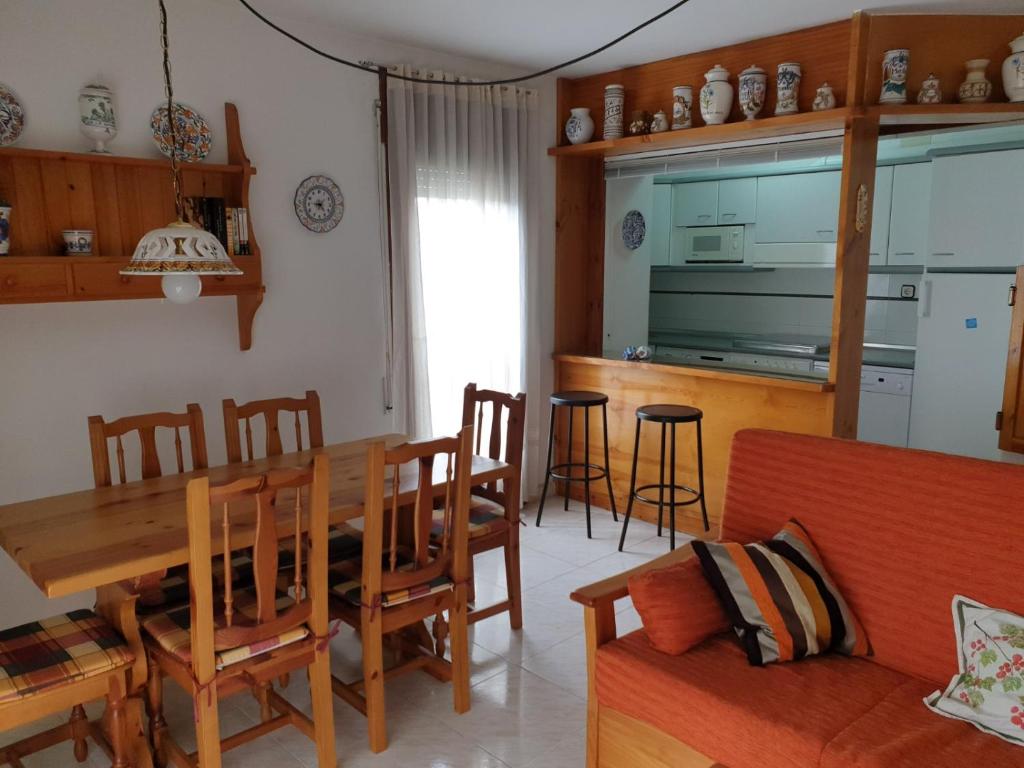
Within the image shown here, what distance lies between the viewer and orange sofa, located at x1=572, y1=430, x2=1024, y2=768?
1778mm

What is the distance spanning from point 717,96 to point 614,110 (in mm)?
664

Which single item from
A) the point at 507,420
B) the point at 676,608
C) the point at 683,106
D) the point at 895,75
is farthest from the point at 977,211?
the point at 676,608

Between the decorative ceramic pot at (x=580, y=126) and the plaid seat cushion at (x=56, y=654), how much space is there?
11.2 feet

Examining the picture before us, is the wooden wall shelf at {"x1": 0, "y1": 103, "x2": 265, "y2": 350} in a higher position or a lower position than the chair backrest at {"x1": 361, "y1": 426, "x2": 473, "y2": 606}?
higher

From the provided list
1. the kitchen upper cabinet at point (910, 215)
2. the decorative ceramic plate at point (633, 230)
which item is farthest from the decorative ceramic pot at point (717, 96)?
the kitchen upper cabinet at point (910, 215)

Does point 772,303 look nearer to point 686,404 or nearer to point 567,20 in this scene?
point 686,404

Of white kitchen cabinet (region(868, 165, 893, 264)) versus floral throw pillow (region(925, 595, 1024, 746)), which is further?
white kitchen cabinet (region(868, 165, 893, 264))

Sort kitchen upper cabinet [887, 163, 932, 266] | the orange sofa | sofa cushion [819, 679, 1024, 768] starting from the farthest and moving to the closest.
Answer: kitchen upper cabinet [887, 163, 932, 266]
the orange sofa
sofa cushion [819, 679, 1024, 768]

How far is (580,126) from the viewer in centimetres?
445

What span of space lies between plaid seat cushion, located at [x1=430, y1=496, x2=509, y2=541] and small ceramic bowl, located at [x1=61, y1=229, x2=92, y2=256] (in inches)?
64.0

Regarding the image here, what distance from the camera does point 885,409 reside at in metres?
4.86

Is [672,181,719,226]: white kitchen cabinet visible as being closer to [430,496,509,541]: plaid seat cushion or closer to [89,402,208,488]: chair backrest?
[430,496,509,541]: plaid seat cushion

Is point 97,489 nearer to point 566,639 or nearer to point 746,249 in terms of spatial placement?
point 566,639

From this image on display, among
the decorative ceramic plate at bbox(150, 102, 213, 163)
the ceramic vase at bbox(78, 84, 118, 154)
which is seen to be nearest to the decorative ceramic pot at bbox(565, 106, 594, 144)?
the decorative ceramic plate at bbox(150, 102, 213, 163)
